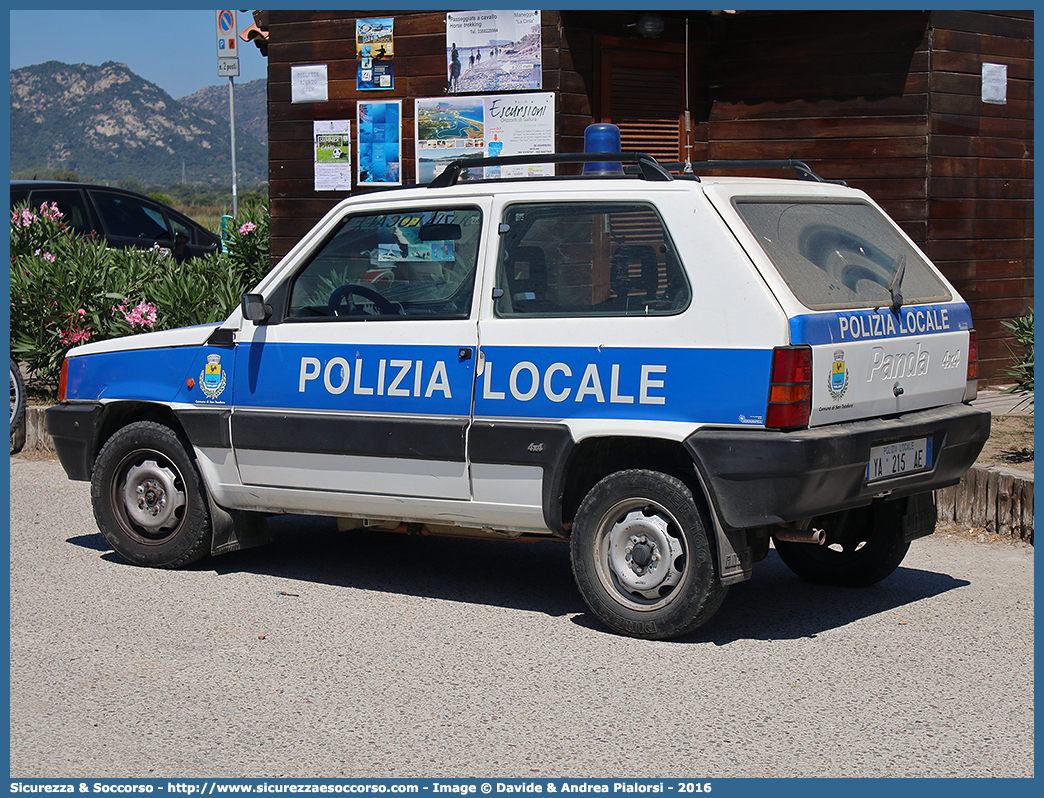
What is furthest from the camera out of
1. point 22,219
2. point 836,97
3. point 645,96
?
point 22,219

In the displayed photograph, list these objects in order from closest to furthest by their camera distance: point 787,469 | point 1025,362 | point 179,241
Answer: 1. point 787,469
2. point 1025,362
3. point 179,241

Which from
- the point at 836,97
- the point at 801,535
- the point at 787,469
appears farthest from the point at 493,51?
the point at 787,469

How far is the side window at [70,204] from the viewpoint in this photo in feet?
44.9

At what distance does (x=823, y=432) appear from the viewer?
15.3 feet

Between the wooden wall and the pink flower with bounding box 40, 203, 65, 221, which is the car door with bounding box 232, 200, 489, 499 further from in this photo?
the pink flower with bounding box 40, 203, 65, 221

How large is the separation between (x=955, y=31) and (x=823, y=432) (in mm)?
6994

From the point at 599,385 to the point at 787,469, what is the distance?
0.86 meters

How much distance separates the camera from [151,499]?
624 centimetres

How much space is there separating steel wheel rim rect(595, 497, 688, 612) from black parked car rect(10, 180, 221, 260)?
9.24 m

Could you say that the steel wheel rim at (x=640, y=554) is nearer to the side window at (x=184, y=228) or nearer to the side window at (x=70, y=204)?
the side window at (x=70, y=204)

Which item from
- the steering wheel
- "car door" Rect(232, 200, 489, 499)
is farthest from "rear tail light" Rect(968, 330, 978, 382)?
the steering wheel

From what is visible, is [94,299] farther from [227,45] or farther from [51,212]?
[227,45]
